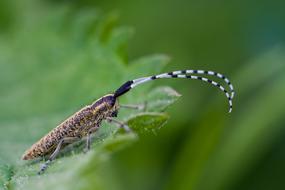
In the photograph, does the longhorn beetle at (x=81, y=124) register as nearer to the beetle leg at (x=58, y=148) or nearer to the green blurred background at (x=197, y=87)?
the beetle leg at (x=58, y=148)

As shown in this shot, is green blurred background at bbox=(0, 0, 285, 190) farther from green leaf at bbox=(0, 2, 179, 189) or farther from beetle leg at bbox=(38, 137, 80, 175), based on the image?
beetle leg at bbox=(38, 137, 80, 175)

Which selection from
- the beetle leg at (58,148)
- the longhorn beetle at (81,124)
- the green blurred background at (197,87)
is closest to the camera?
the beetle leg at (58,148)

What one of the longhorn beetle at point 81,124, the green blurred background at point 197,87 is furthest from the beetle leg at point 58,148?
the green blurred background at point 197,87

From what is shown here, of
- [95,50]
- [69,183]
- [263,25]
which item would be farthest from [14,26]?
[69,183]

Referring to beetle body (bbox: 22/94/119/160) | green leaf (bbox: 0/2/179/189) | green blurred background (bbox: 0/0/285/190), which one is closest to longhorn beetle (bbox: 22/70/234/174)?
beetle body (bbox: 22/94/119/160)

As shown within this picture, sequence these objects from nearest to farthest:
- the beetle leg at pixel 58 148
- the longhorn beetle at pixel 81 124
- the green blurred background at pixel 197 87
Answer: the beetle leg at pixel 58 148 → the longhorn beetle at pixel 81 124 → the green blurred background at pixel 197 87

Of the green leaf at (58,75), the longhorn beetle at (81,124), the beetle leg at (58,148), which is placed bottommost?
the beetle leg at (58,148)
